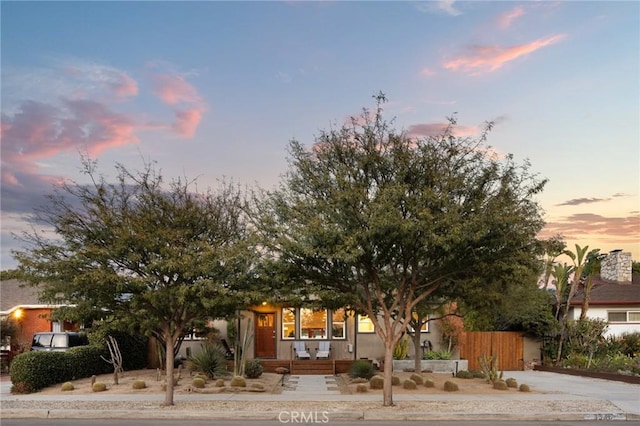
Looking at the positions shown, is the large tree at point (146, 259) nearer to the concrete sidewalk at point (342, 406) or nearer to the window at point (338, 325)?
the concrete sidewalk at point (342, 406)

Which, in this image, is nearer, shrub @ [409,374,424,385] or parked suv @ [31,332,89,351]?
shrub @ [409,374,424,385]

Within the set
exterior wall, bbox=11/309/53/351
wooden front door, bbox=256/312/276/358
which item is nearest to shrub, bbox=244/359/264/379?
wooden front door, bbox=256/312/276/358

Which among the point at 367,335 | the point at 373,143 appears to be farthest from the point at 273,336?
the point at 373,143

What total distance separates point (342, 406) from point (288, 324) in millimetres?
14159

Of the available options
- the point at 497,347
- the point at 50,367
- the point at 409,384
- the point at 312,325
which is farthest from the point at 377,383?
the point at 497,347

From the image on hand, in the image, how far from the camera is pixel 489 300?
72.8ft

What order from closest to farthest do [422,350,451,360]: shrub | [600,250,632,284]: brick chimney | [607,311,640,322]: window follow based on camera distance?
[422,350,451,360]: shrub → [607,311,640,322]: window → [600,250,632,284]: brick chimney

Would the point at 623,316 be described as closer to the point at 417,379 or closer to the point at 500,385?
the point at 500,385

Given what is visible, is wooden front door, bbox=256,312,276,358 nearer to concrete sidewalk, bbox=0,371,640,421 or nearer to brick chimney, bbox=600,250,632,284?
concrete sidewalk, bbox=0,371,640,421

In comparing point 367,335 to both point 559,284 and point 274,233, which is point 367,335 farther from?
point 274,233

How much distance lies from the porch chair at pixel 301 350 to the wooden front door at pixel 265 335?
4.58ft

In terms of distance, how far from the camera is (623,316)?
34562 mm

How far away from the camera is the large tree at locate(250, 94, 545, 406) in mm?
16375

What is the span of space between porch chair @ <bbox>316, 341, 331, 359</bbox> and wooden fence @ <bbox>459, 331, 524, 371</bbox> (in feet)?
22.1
